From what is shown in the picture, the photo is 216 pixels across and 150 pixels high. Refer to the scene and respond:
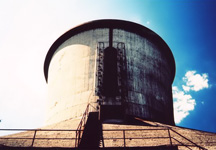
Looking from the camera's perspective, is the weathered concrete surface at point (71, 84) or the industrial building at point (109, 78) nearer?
the industrial building at point (109, 78)

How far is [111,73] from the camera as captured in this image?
1200 centimetres

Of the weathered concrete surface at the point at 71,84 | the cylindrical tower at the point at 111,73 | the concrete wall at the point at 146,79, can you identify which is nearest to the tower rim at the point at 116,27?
the cylindrical tower at the point at 111,73

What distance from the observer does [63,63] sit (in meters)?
13.7

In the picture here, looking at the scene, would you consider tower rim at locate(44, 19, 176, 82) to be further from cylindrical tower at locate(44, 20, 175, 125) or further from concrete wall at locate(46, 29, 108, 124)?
concrete wall at locate(46, 29, 108, 124)

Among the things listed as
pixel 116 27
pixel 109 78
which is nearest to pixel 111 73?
pixel 109 78

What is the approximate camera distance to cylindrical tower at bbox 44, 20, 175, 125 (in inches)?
437

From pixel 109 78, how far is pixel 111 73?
1.16 feet

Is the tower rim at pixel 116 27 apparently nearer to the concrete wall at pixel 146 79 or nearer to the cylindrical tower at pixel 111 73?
the cylindrical tower at pixel 111 73

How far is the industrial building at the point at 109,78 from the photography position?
10.6m

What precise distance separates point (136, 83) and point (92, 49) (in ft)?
11.5

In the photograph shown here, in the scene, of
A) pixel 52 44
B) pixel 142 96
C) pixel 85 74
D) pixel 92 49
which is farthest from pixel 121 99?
pixel 52 44

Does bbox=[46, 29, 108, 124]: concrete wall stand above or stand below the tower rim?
below

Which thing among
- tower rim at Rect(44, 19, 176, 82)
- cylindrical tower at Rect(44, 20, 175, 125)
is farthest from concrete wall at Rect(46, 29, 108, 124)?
tower rim at Rect(44, 19, 176, 82)

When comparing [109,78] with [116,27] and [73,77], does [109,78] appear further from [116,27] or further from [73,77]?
[116,27]
